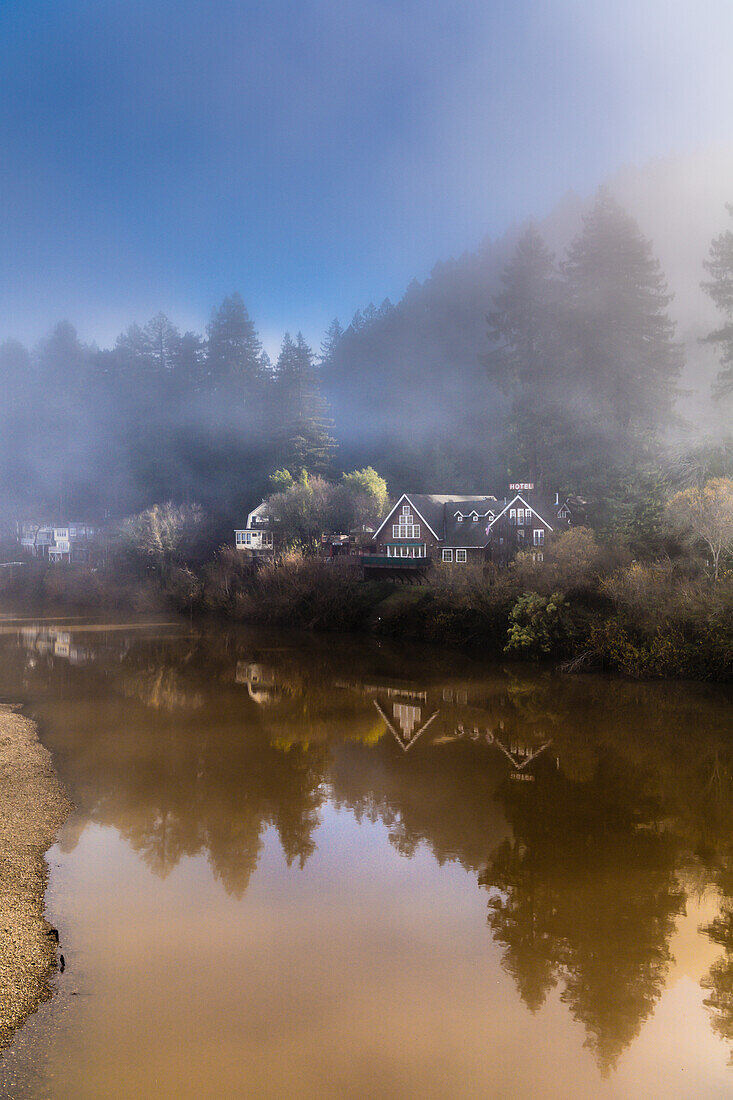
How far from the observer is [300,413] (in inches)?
2899

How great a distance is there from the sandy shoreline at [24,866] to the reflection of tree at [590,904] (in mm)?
6012

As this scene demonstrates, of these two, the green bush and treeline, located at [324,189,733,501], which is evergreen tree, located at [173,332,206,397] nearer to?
treeline, located at [324,189,733,501]

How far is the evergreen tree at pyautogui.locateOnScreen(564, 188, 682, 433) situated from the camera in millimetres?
51125

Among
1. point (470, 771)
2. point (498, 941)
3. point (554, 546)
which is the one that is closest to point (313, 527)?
point (554, 546)

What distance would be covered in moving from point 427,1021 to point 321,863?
4.40m

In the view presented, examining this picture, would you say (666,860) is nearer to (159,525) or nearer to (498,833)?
(498,833)

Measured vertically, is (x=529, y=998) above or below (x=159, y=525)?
below

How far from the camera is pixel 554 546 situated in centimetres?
3162

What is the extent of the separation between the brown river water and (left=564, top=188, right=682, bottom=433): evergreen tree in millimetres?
33569

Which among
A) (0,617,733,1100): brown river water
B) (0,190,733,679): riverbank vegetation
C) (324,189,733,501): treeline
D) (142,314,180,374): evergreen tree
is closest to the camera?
(0,617,733,1100): brown river water

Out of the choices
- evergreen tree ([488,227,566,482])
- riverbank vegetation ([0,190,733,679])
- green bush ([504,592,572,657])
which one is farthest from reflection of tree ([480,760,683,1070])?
evergreen tree ([488,227,566,482])

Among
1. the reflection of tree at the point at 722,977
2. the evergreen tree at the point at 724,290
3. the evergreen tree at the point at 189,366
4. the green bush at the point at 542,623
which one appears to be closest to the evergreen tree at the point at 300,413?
the evergreen tree at the point at 189,366

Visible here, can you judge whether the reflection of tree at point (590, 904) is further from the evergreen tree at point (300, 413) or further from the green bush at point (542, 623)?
the evergreen tree at point (300, 413)

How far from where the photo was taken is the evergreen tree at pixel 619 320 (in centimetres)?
5112
